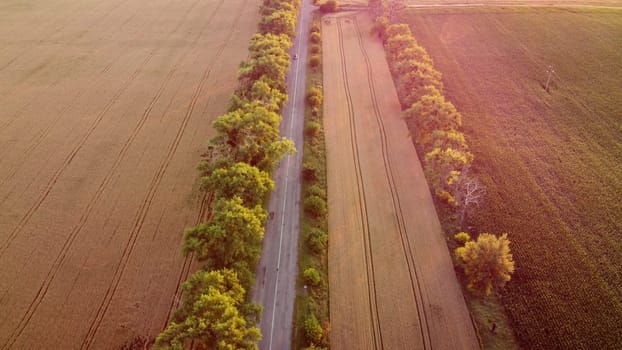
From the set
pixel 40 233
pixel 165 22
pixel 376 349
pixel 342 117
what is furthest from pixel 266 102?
pixel 165 22

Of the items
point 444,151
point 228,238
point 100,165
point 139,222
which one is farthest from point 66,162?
point 444,151

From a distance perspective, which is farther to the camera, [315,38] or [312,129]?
[315,38]

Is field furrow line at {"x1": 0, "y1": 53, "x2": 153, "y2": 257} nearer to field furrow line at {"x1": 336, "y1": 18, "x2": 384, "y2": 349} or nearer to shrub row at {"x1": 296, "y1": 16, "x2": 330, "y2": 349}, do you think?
shrub row at {"x1": 296, "y1": 16, "x2": 330, "y2": 349}

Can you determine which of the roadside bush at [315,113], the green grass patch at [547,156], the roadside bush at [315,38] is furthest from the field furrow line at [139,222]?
the green grass patch at [547,156]

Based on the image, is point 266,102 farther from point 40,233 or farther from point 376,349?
point 376,349

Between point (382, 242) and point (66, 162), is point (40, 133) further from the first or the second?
point (382, 242)

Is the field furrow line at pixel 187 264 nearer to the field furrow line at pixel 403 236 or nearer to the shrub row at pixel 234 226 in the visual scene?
the shrub row at pixel 234 226
